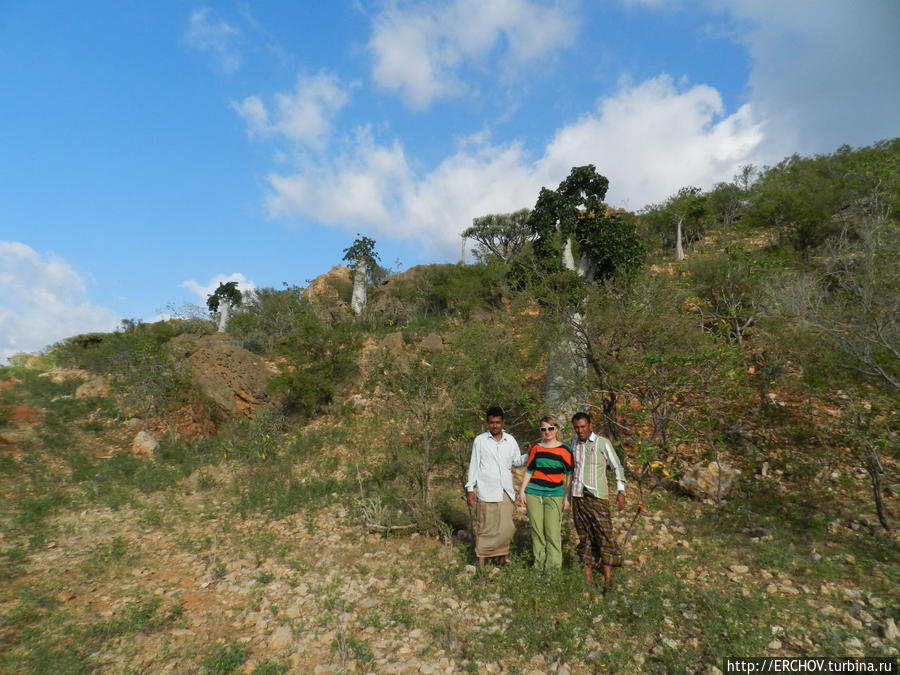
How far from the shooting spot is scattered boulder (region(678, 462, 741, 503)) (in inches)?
224

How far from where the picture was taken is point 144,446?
9.60 metres

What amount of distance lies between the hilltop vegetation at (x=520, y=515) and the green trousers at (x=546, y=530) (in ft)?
0.57

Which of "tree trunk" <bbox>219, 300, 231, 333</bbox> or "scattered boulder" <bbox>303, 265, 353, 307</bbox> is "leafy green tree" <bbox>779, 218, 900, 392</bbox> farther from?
"tree trunk" <bbox>219, 300, 231, 333</bbox>

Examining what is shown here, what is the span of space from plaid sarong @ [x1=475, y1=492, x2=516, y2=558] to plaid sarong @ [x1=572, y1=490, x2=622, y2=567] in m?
0.76

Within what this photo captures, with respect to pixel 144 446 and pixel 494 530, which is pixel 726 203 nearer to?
pixel 494 530

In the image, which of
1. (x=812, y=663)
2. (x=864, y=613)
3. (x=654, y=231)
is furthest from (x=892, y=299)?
(x=654, y=231)

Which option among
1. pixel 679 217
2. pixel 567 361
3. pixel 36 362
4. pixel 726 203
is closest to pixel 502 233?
pixel 679 217

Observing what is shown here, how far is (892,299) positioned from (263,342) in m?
19.5

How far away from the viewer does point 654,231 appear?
1037 inches

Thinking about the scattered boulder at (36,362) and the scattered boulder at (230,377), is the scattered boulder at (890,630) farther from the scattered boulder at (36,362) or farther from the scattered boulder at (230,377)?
the scattered boulder at (36,362)

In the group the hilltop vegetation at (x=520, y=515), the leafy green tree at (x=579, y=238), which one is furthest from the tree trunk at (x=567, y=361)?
the leafy green tree at (x=579, y=238)

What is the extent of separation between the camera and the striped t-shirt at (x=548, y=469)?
399cm

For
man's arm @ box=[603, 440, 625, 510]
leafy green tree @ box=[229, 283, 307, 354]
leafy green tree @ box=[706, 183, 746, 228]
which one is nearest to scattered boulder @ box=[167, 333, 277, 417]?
leafy green tree @ box=[229, 283, 307, 354]

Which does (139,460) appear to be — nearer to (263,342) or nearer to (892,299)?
(263,342)
